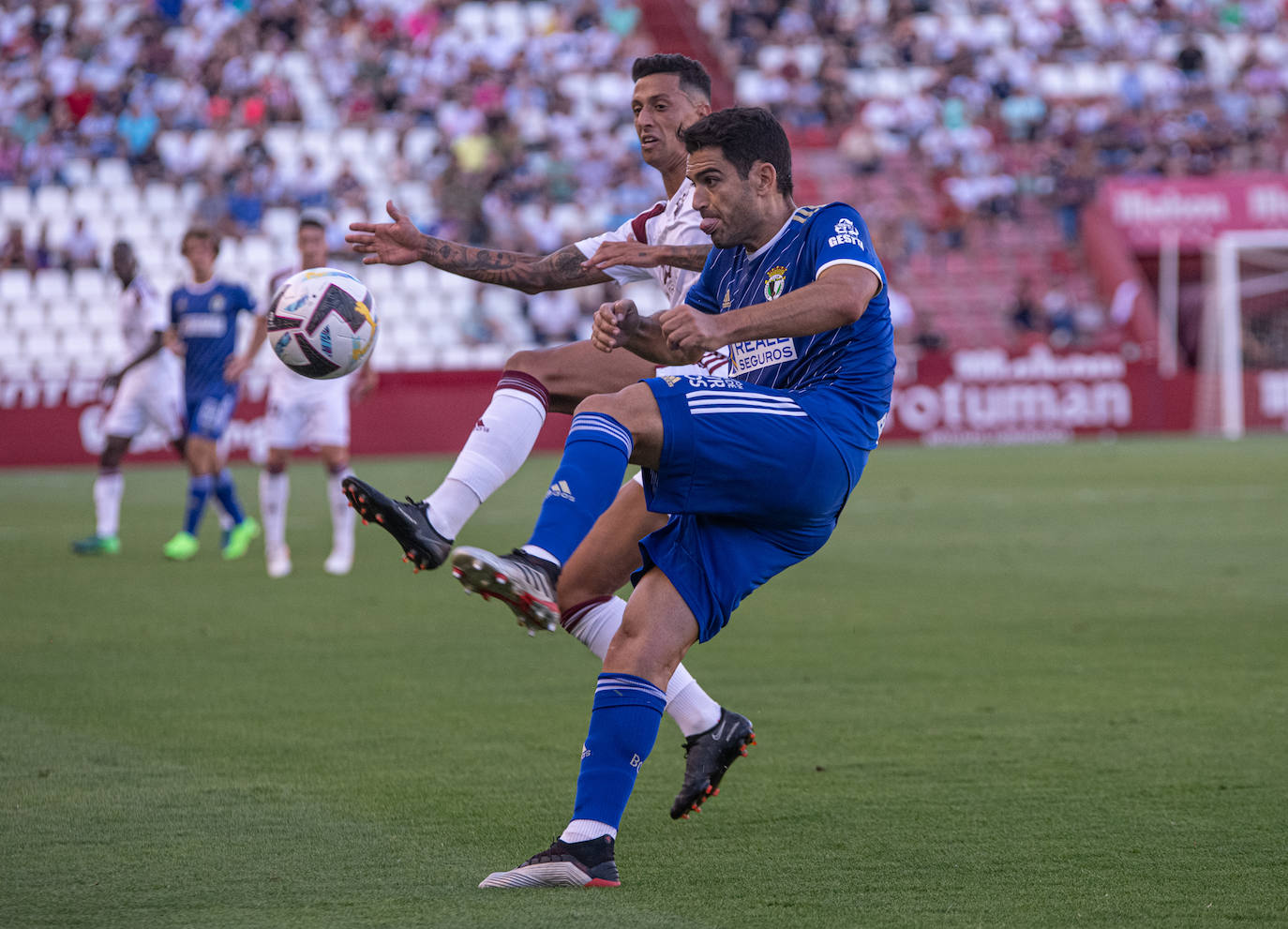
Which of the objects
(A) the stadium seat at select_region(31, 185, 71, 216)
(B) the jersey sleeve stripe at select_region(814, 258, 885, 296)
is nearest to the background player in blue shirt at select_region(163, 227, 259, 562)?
(B) the jersey sleeve stripe at select_region(814, 258, 885, 296)

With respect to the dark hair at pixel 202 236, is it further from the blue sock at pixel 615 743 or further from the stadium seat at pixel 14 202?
the stadium seat at pixel 14 202

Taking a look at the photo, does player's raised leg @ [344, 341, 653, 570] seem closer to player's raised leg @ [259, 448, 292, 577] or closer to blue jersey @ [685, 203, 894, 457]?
blue jersey @ [685, 203, 894, 457]

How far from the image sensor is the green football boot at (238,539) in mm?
12461

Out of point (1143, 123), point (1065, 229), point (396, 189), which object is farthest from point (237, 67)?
point (1143, 123)

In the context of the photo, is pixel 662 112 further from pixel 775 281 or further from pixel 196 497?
pixel 196 497

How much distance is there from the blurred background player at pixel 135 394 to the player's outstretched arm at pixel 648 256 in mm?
8554

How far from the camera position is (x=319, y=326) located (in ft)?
17.1

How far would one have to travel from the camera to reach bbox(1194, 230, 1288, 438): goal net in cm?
2686

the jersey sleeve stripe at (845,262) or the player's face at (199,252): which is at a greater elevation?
the player's face at (199,252)

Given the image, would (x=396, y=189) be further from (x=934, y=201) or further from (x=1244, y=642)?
(x=1244, y=642)

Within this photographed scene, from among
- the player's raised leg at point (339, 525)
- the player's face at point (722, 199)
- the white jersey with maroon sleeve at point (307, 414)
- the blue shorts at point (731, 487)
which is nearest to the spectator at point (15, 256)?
the white jersey with maroon sleeve at point (307, 414)

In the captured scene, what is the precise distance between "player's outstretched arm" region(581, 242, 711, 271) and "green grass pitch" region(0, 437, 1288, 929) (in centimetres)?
164

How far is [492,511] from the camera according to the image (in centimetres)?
1550

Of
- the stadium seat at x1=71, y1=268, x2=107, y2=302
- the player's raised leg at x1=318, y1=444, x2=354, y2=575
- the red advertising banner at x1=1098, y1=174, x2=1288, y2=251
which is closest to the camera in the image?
the player's raised leg at x1=318, y1=444, x2=354, y2=575
